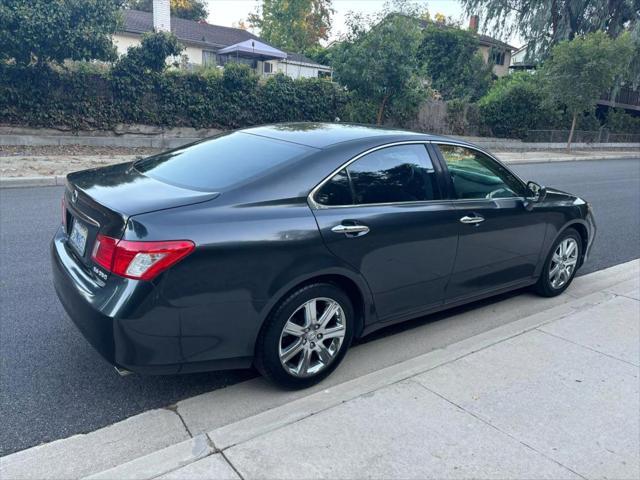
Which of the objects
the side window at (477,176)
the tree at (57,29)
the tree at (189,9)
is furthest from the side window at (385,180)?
the tree at (189,9)

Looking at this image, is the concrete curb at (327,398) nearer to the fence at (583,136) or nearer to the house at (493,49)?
the fence at (583,136)

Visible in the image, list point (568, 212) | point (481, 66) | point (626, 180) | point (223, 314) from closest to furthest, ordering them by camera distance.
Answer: point (223, 314) → point (568, 212) → point (626, 180) → point (481, 66)

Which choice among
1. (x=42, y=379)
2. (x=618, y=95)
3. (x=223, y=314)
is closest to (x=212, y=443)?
(x=223, y=314)

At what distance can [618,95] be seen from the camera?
111 feet

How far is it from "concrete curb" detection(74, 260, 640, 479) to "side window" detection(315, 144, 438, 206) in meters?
1.09

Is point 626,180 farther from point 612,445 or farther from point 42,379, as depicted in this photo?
point 42,379

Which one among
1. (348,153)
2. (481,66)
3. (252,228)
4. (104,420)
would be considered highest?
(481,66)

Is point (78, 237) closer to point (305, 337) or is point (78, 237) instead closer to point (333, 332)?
point (305, 337)

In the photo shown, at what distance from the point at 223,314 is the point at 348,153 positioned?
1330mm

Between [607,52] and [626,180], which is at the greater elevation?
[607,52]

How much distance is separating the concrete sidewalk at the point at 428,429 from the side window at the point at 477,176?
115cm

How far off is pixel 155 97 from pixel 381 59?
287 inches

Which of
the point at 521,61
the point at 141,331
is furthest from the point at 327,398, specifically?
the point at 521,61

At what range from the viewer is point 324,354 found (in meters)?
3.37
